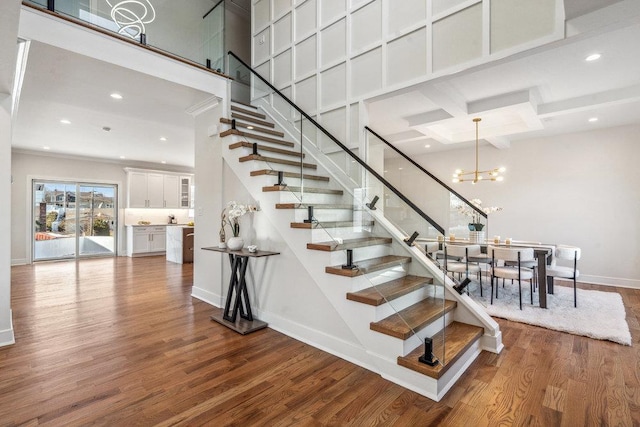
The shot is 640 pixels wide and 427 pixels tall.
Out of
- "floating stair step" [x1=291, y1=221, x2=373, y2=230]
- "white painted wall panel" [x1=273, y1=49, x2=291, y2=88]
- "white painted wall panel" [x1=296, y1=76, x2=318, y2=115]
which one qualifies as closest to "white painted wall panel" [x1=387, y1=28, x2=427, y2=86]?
"white painted wall panel" [x1=296, y1=76, x2=318, y2=115]

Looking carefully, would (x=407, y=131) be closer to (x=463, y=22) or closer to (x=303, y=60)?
(x=303, y=60)

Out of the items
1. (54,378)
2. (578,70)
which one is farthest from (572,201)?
(54,378)

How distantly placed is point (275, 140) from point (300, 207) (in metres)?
1.84

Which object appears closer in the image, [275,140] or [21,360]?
[21,360]

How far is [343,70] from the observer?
14.0ft

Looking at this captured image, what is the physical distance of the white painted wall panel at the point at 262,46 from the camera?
558 centimetres

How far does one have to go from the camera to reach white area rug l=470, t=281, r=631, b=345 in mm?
3346

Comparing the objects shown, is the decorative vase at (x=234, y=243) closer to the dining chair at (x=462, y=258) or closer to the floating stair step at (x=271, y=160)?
the floating stair step at (x=271, y=160)

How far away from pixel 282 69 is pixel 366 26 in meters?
1.80

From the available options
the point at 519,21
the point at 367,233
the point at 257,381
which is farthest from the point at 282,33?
the point at 257,381

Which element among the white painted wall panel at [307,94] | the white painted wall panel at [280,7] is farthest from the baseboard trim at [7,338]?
A: the white painted wall panel at [280,7]

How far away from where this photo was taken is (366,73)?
13.1ft

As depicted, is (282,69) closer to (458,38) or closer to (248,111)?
(248,111)

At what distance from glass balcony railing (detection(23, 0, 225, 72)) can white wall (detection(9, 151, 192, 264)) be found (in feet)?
17.1
